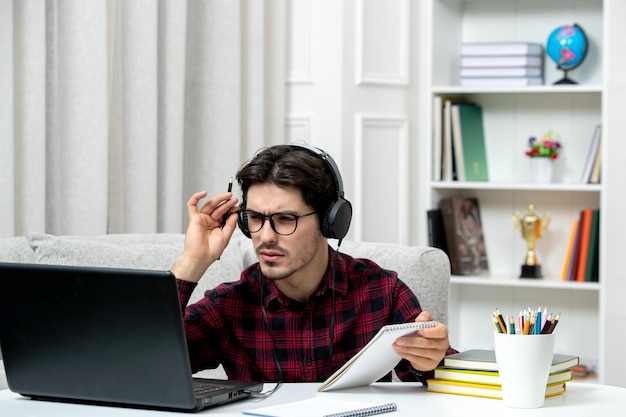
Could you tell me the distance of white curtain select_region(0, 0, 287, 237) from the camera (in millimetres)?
2492

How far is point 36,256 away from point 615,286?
2.04 m

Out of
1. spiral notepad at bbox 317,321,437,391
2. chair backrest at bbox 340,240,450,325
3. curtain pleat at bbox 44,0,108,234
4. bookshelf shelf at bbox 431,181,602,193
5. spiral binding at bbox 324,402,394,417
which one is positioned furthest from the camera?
bookshelf shelf at bbox 431,181,602,193

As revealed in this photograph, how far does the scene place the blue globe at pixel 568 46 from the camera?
3.47 m

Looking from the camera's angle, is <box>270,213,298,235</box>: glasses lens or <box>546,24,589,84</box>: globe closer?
<box>270,213,298,235</box>: glasses lens

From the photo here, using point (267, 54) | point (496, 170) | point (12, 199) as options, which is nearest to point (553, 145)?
point (496, 170)

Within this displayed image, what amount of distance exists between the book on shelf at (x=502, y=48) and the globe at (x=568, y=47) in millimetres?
72

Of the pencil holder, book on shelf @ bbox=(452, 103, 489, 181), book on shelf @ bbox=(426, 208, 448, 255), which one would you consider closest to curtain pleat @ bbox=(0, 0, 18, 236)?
the pencil holder

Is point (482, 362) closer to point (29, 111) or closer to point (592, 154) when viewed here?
point (29, 111)

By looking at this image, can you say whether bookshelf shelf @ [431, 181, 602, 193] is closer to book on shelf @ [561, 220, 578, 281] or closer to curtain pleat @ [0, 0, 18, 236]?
book on shelf @ [561, 220, 578, 281]

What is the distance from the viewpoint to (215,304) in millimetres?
1793

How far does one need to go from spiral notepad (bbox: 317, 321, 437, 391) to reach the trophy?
214 cm

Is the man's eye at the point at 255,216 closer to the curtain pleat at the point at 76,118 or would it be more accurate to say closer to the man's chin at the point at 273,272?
the man's chin at the point at 273,272

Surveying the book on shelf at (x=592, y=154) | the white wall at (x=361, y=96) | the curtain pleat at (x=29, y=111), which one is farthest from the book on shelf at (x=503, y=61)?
the curtain pleat at (x=29, y=111)

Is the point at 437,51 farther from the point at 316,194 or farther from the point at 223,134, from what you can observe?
the point at 316,194
